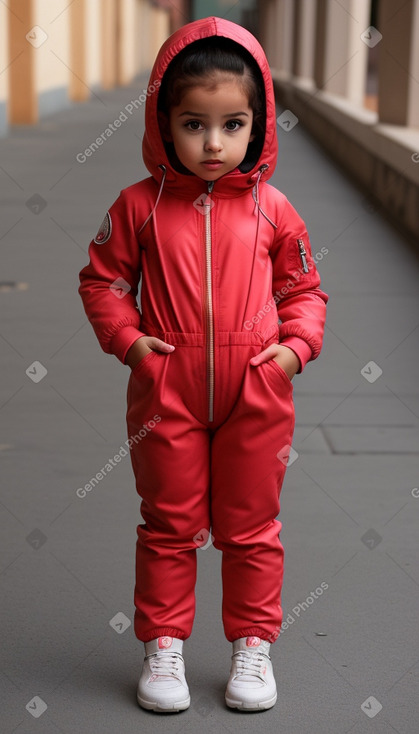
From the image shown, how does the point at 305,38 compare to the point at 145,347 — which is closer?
the point at 145,347

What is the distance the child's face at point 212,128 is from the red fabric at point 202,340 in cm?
6

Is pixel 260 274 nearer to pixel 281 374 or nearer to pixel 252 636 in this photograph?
pixel 281 374

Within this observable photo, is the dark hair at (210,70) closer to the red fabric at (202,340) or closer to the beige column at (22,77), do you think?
the red fabric at (202,340)

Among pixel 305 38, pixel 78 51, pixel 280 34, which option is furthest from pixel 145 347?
pixel 280 34

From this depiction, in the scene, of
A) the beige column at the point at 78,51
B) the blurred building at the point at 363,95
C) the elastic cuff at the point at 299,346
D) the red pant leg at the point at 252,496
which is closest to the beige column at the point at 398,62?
the blurred building at the point at 363,95

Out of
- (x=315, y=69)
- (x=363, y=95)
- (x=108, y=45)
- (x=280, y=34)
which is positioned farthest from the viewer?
(x=108, y=45)

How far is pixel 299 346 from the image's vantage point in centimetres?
263

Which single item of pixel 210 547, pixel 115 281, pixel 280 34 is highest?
pixel 115 281

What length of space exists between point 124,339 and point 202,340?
171mm

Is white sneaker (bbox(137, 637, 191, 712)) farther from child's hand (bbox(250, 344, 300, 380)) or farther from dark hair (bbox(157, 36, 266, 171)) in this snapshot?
dark hair (bbox(157, 36, 266, 171))

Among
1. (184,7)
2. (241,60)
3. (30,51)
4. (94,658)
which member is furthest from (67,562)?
(184,7)

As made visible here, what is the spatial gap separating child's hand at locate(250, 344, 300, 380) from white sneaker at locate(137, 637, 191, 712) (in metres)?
0.68

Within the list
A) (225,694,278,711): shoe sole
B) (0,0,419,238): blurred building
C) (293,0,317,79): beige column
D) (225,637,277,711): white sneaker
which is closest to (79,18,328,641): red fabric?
(225,637,277,711): white sneaker

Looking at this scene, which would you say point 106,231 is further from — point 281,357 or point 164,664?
point 164,664
